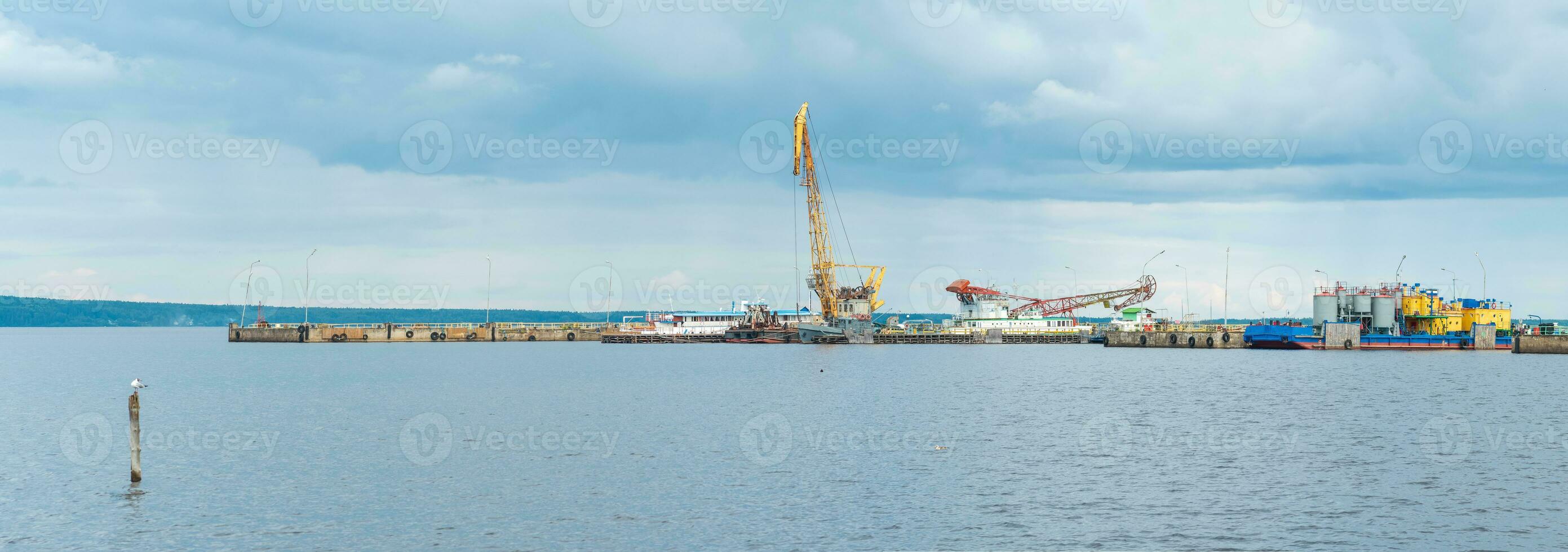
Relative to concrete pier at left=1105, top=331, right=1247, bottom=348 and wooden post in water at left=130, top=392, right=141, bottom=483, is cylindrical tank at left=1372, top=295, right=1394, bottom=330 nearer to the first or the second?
concrete pier at left=1105, top=331, right=1247, bottom=348

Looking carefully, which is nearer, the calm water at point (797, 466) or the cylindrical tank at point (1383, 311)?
the calm water at point (797, 466)

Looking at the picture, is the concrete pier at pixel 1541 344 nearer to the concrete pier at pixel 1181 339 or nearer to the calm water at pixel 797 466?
the concrete pier at pixel 1181 339

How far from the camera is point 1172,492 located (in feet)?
135

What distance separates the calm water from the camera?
114 ft

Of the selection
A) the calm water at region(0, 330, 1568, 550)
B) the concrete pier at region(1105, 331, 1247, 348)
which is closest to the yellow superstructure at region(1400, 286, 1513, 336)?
the concrete pier at region(1105, 331, 1247, 348)

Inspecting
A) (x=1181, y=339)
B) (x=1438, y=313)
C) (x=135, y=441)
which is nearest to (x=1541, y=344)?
(x=1438, y=313)

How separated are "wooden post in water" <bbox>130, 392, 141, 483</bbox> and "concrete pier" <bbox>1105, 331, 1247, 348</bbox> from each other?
160771mm

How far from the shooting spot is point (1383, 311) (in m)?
157

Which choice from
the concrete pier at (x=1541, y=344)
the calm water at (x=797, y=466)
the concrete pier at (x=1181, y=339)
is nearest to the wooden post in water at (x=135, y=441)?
the calm water at (x=797, y=466)

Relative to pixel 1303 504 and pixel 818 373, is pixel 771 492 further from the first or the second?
pixel 818 373

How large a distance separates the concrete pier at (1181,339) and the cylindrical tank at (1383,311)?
2170cm

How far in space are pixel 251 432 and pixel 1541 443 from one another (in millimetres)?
65514

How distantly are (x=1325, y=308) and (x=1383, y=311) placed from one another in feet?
23.7

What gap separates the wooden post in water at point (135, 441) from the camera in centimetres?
4000
